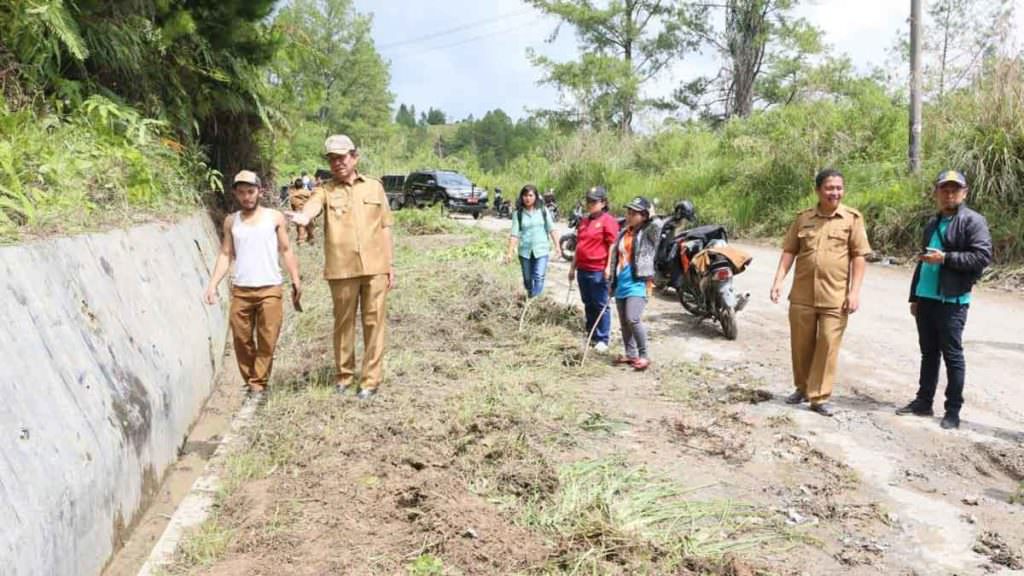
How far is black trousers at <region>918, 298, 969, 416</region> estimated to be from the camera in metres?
4.80

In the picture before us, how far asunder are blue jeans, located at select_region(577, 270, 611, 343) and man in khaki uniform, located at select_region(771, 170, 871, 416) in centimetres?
208

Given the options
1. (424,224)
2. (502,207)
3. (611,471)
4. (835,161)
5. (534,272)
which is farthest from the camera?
(502,207)

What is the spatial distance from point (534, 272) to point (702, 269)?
1.90 m

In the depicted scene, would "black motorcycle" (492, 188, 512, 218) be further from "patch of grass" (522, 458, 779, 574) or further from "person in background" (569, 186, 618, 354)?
"patch of grass" (522, 458, 779, 574)

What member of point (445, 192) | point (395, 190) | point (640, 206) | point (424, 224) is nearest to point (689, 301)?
point (640, 206)

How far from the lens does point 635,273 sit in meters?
6.43

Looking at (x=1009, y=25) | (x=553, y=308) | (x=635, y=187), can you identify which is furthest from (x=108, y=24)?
(x=635, y=187)

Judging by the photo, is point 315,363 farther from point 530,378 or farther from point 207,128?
point 207,128

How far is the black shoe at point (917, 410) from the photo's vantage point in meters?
5.07

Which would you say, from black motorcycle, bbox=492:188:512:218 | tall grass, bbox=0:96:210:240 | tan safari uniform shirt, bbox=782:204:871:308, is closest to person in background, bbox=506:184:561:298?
tan safari uniform shirt, bbox=782:204:871:308

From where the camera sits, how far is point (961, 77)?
12.8 meters

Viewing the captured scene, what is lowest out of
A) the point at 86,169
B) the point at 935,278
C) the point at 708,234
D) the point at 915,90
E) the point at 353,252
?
the point at 935,278

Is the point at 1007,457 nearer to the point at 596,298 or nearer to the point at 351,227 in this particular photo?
the point at 596,298

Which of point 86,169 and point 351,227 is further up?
point 86,169
